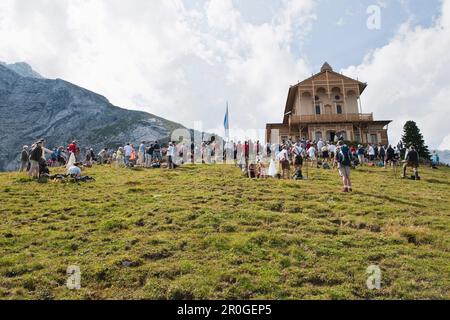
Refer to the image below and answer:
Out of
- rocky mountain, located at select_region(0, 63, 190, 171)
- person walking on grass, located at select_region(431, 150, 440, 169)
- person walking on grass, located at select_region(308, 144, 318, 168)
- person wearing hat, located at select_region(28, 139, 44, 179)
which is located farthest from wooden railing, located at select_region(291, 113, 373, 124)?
rocky mountain, located at select_region(0, 63, 190, 171)

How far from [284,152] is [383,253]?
46.1ft

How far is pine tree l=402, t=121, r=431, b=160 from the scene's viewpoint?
2717 inches

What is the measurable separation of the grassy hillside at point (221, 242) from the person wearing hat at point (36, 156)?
2.80m

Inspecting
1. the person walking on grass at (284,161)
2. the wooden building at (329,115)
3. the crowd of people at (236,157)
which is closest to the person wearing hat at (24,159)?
the crowd of people at (236,157)

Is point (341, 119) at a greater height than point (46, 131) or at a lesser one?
lesser

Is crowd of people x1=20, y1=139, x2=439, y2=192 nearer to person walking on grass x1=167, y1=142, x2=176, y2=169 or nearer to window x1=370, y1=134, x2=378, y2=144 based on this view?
person walking on grass x1=167, y1=142, x2=176, y2=169

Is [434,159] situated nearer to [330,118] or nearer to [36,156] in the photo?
[330,118]

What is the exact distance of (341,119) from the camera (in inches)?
2483

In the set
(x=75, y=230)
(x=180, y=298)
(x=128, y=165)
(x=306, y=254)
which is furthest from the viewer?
(x=128, y=165)

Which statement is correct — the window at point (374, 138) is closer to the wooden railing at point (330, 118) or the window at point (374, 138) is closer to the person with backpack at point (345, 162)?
the wooden railing at point (330, 118)

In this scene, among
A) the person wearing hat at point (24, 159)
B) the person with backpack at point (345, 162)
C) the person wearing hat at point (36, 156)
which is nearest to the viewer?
the person with backpack at point (345, 162)

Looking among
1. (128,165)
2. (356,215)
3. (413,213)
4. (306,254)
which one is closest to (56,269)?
(306,254)

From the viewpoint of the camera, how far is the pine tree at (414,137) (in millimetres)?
69000
